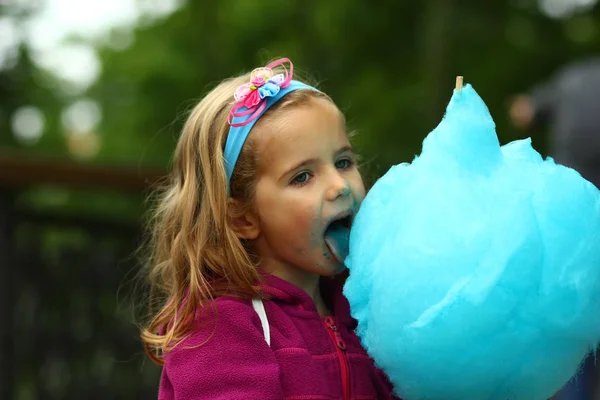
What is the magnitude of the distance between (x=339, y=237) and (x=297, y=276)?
7.6 inches

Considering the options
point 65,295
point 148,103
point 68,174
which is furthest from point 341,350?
point 148,103

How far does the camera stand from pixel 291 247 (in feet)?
6.38

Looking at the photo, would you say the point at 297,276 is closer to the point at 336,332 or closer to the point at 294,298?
the point at 294,298

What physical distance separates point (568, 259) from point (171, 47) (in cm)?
722

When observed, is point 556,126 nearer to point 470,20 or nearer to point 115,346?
point 115,346

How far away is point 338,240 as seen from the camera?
1.93m

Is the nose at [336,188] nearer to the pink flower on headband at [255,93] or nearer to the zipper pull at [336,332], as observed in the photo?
the pink flower on headband at [255,93]

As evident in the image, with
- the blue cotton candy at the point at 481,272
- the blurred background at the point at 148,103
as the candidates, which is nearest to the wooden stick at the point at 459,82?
the blue cotton candy at the point at 481,272

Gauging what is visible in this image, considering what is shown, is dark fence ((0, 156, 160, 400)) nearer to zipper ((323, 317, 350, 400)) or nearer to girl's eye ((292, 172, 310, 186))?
zipper ((323, 317, 350, 400))

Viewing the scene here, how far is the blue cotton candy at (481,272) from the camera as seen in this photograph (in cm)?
155

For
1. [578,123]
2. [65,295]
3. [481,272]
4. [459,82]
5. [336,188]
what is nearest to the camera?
[481,272]

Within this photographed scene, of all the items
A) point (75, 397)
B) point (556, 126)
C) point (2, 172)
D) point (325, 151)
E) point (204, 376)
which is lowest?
point (75, 397)

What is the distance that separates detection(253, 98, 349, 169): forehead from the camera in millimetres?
1911

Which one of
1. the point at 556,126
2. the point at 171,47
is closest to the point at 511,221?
the point at 556,126
